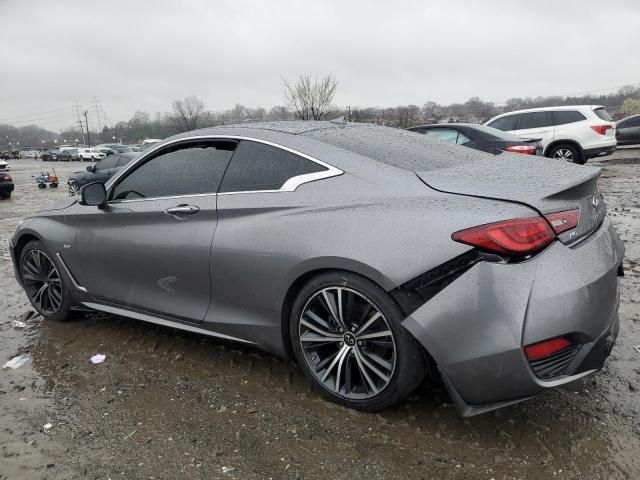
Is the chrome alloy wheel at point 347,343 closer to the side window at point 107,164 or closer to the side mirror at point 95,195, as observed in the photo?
the side mirror at point 95,195

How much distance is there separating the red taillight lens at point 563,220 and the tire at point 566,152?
469 inches

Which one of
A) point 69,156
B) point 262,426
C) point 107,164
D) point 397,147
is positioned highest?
point 397,147

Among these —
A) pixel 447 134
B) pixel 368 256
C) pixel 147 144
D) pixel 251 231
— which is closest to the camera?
pixel 368 256

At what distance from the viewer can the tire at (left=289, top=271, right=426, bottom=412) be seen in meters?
2.40

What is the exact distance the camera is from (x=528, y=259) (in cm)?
213

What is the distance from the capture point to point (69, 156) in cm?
5644

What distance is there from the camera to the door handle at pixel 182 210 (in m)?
3.09

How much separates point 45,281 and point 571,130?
42.4ft

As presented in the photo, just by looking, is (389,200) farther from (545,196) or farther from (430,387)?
(430,387)

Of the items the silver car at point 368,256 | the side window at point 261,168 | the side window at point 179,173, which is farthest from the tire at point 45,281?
the side window at point 261,168

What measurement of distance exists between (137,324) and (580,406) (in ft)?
10.6

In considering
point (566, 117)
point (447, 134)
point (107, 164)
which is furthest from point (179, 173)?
point (107, 164)

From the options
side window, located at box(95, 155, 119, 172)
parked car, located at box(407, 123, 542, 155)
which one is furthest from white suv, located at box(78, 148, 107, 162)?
parked car, located at box(407, 123, 542, 155)

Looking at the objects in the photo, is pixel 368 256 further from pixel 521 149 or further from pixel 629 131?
pixel 629 131
